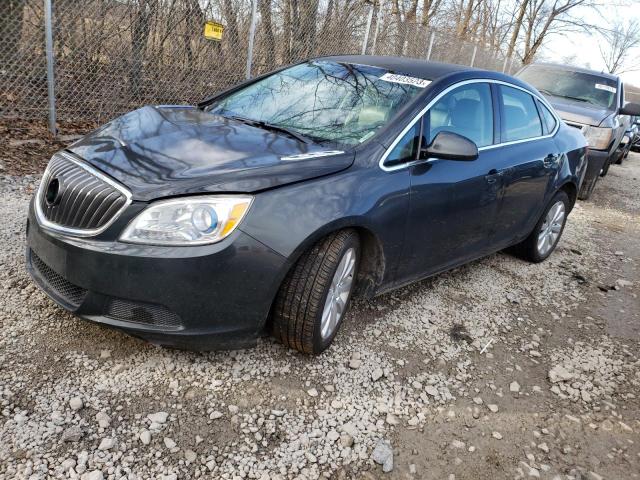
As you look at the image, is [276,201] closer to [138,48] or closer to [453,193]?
[453,193]

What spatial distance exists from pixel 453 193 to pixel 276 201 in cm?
134

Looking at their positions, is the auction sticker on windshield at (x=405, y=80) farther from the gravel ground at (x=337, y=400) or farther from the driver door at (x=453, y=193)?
the gravel ground at (x=337, y=400)

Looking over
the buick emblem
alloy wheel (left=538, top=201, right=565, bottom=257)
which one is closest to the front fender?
the buick emblem

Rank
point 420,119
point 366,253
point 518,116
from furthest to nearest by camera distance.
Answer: point 518,116 < point 420,119 < point 366,253

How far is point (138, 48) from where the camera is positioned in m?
6.91

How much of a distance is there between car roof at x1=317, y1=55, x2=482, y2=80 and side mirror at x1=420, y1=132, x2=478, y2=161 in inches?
20.1

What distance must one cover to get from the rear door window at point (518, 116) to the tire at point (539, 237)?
75 centimetres

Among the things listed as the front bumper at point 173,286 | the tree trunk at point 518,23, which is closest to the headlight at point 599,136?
the front bumper at point 173,286

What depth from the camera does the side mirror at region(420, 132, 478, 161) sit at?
119 inches

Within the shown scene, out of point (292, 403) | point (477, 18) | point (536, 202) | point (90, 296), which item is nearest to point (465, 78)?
point (536, 202)

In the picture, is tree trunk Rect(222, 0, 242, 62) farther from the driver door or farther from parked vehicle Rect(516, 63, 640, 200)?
the driver door

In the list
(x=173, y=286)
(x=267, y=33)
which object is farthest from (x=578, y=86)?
(x=173, y=286)

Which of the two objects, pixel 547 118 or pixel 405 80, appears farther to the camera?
pixel 547 118

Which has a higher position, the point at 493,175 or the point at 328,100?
the point at 328,100
